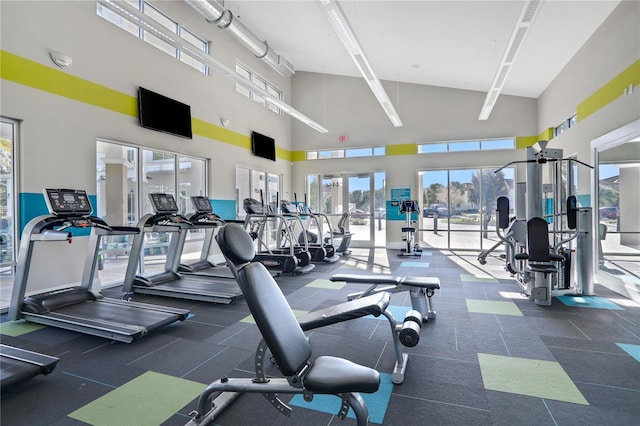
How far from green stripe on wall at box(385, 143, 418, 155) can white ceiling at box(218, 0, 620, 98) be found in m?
1.73

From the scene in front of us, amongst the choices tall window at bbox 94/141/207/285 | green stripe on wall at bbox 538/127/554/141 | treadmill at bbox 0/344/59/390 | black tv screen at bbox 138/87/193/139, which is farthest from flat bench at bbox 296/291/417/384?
green stripe on wall at bbox 538/127/554/141

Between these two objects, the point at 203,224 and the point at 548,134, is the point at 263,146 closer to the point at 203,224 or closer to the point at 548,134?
the point at 203,224

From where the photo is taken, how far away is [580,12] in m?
4.91

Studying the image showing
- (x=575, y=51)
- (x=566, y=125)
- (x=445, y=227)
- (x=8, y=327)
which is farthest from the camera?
(x=445, y=227)

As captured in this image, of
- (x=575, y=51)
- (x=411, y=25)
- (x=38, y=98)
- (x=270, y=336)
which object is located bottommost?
(x=270, y=336)

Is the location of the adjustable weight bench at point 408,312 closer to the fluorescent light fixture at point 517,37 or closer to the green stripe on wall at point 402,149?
the fluorescent light fixture at point 517,37

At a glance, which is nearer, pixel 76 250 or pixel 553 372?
pixel 553 372

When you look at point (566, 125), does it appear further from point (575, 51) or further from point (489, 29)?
point (489, 29)

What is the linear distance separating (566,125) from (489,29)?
2.87 m

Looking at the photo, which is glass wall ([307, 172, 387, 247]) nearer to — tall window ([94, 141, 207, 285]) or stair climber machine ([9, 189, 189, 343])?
tall window ([94, 141, 207, 285])

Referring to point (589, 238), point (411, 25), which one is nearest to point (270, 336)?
point (589, 238)

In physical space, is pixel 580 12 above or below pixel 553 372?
above

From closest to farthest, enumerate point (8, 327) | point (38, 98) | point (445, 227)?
point (8, 327), point (38, 98), point (445, 227)

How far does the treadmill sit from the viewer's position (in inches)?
86.9
